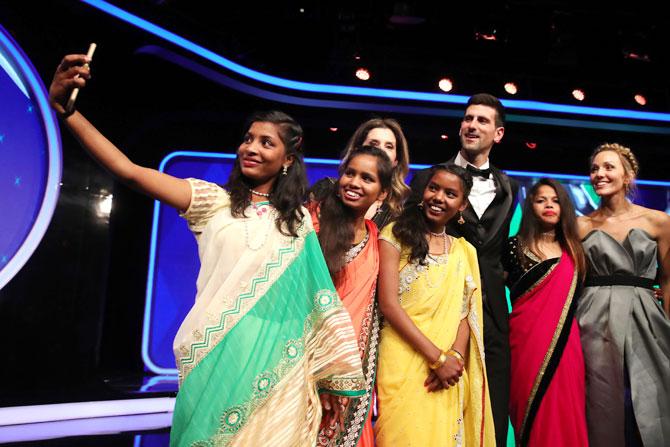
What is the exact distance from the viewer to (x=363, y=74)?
187 inches

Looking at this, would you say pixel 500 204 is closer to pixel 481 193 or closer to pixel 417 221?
pixel 481 193

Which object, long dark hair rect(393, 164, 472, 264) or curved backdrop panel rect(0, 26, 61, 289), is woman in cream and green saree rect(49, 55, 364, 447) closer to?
long dark hair rect(393, 164, 472, 264)

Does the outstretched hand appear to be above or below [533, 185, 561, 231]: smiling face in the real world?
above

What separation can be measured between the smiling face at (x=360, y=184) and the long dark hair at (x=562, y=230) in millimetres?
965

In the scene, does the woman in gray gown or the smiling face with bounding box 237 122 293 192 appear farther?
the woman in gray gown

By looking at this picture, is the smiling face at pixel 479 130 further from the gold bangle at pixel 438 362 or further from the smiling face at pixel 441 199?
the gold bangle at pixel 438 362

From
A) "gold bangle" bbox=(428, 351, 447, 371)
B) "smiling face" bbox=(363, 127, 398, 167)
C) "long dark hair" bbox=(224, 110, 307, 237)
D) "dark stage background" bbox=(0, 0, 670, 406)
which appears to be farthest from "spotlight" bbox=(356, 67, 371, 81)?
"gold bangle" bbox=(428, 351, 447, 371)

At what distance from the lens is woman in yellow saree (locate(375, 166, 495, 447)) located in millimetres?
2250

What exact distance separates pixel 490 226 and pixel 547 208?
34 centimetres

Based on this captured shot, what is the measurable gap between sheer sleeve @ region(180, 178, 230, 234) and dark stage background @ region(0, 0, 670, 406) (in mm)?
2249

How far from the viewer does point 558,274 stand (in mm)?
2857

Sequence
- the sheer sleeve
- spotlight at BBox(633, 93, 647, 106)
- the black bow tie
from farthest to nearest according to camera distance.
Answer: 1. spotlight at BBox(633, 93, 647, 106)
2. the black bow tie
3. the sheer sleeve

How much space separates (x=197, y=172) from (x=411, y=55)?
1936 mm

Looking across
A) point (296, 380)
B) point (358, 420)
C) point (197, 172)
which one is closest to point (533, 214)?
point (358, 420)
